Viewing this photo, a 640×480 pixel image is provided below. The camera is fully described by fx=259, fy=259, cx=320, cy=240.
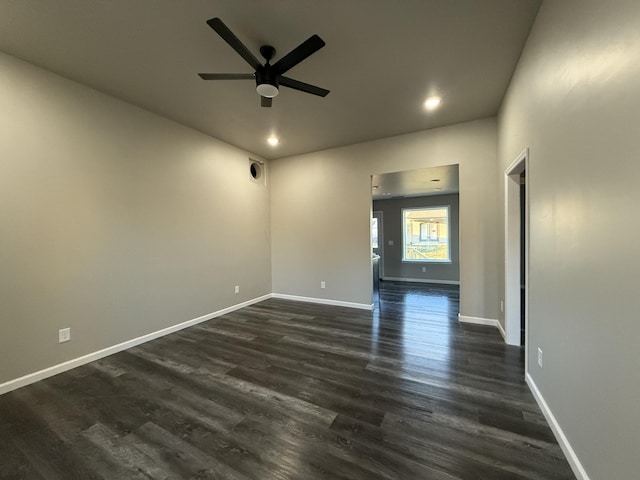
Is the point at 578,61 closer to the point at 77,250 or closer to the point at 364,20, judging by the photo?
the point at 364,20

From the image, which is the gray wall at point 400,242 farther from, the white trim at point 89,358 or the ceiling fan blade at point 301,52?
the ceiling fan blade at point 301,52

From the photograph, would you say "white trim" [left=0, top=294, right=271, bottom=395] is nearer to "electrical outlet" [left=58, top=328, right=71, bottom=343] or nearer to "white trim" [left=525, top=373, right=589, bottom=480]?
"electrical outlet" [left=58, top=328, right=71, bottom=343]

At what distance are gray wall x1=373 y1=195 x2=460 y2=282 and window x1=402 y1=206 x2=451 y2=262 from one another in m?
0.12

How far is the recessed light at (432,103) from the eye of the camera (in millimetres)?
3060

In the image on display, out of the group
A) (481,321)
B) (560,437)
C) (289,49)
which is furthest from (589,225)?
(481,321)

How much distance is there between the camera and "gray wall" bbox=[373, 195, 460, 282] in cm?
708

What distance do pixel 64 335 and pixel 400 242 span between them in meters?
7.18

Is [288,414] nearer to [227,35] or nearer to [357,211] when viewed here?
[227,35]

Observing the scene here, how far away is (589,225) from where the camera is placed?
1.28 metres

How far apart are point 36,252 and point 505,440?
399cm

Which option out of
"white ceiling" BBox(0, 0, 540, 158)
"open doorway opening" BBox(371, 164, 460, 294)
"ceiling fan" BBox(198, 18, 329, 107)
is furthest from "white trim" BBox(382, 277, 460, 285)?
"ceiling fan" BBox(198, 18, 329, 107)

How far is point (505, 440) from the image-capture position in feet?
5.26

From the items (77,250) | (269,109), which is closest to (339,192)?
(269,109)

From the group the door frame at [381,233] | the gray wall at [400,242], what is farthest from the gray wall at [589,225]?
the door frame at [381,233]
